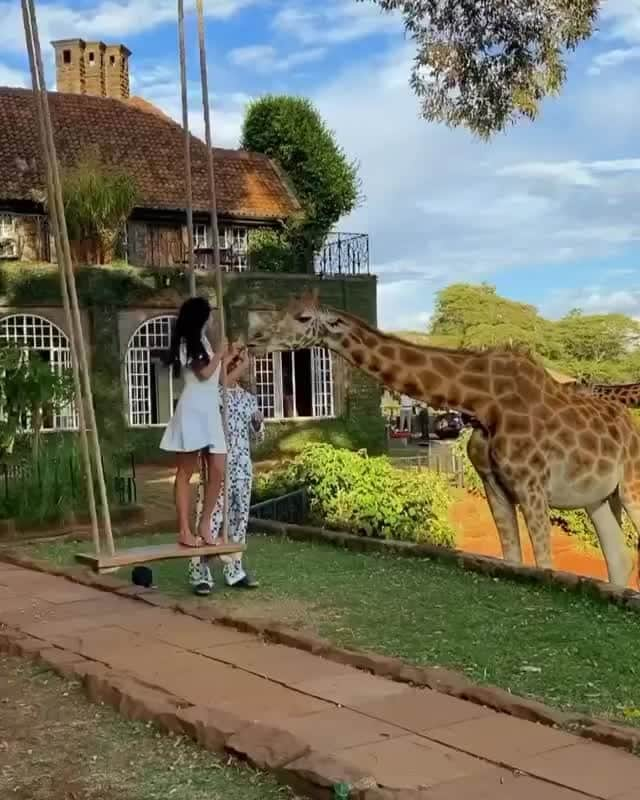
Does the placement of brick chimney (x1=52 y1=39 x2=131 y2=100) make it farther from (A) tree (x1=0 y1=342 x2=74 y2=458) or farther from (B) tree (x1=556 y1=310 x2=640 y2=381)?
(B) tree (x1=556 y1=310 x2=640 y2=381)

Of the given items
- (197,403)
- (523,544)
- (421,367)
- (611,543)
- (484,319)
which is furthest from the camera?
(484,319)

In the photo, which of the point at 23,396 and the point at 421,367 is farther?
the point at 23,396

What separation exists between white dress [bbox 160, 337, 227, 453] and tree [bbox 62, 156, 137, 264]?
1562 cm

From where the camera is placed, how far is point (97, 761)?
4121 mm

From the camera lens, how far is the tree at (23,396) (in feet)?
37.1

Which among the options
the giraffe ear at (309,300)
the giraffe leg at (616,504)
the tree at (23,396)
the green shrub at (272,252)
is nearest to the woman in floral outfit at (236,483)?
the giraffe ear at (309,300)

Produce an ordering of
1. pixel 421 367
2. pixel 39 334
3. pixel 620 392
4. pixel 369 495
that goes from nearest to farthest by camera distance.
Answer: pixel 421 367 → pixel 620 392 → pixel 369 495 → pixel 39 334

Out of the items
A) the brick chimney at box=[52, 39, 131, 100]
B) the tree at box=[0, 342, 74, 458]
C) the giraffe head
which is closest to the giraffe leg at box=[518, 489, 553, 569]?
the giraffe head

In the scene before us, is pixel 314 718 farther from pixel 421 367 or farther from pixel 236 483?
pixel 421 367

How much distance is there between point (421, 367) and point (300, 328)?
0.96m

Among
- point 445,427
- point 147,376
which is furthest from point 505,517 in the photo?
point 445,427

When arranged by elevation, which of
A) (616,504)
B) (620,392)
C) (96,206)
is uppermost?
(96,206)

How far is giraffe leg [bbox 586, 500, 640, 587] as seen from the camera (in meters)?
8.77

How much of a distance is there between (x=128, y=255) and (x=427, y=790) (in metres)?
22.3
